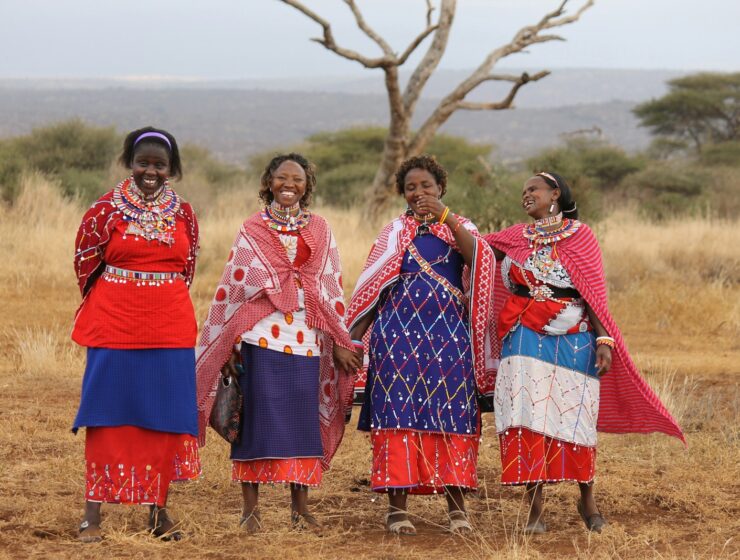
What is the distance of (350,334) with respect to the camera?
5.73m

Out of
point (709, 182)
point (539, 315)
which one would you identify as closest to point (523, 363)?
point (539, 315)

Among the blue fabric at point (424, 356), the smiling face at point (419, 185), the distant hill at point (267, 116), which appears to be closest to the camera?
the blue fabric at point (424, 356)

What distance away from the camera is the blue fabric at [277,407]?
5.50m

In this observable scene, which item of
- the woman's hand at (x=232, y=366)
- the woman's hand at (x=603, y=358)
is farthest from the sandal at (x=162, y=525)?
the woman's hand at (x=603, y=358)

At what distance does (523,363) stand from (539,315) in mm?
230

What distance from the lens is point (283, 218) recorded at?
5.64 m

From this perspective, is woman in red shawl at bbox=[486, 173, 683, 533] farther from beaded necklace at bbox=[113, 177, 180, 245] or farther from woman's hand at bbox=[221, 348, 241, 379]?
beaded necklace at bbox=[113, 177, 180, 245]

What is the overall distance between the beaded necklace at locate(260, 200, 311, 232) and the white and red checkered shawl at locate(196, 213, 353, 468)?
0.03 meters

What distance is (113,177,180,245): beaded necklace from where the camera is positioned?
17.3 ft

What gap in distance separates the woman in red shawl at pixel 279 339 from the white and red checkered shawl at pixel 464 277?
13cm

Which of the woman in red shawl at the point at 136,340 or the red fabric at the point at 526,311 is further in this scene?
the red fabric at the point at 526,311

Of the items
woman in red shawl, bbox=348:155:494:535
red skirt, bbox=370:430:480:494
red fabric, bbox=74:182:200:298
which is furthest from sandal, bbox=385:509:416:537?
red fabric, bbox=74:182:200:298

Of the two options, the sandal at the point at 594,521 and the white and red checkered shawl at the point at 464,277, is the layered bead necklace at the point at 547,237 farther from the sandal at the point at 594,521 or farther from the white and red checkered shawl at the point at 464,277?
the sandal at the point at 594,521

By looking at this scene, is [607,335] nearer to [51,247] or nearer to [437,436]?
[437,436]
